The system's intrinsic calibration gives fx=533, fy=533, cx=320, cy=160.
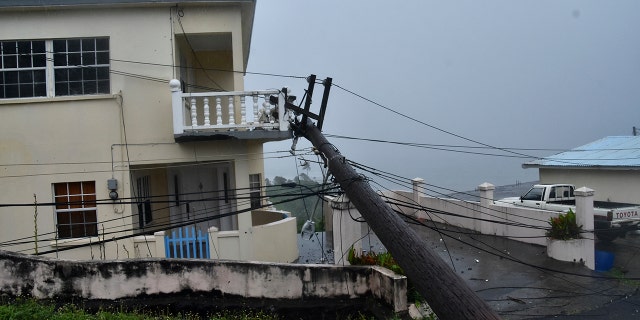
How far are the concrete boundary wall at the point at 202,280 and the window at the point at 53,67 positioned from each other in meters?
5.04

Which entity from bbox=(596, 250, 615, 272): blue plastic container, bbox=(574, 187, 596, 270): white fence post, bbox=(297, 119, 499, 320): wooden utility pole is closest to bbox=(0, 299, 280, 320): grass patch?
bbox=(297, 119, 499, 320): wooden utility pole

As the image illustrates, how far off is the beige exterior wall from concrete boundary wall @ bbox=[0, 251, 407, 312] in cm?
1295

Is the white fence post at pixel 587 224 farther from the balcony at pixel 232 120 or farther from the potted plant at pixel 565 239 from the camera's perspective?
the balcony at pixel 232 120

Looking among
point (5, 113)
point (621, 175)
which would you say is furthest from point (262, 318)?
point (621, 175)

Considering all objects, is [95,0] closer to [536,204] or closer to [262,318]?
[262,318]

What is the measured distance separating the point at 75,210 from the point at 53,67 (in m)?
3.13

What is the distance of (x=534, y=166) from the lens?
2130 centimetres

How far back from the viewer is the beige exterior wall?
17234 mm

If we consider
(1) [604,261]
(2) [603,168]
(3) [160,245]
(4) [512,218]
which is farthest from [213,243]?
(2) [603,168]

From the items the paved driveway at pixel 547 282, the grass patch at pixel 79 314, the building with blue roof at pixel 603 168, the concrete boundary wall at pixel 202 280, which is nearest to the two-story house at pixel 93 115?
the concrete boundary wall at pixel 202 280

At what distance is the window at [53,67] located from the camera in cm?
1145

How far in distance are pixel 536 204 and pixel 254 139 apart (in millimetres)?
10040

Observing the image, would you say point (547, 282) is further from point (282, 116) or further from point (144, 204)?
point (144, 204)

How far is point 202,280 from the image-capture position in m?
8.07
